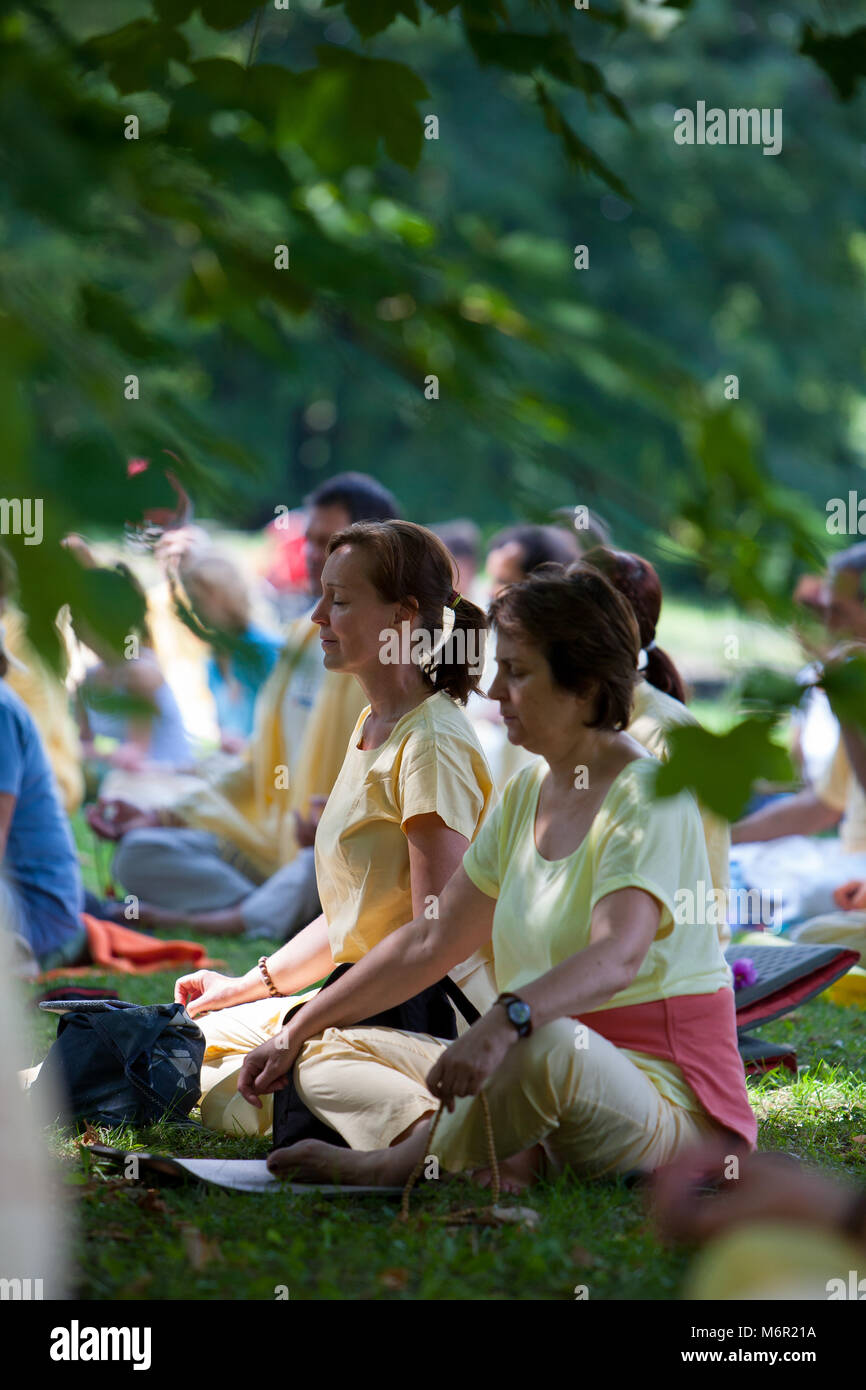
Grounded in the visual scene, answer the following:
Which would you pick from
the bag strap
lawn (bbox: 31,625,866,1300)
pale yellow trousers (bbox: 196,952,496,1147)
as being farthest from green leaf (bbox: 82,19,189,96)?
pale yellow trousers (bbox: 196,952,496,1147)

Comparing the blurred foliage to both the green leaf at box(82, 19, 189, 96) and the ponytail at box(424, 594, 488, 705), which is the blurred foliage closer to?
the green leaf at box(82, 19, 189, 96)

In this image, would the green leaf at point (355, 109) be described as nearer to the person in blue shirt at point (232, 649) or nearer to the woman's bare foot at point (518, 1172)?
the person in blue shirt at point (232, 649)

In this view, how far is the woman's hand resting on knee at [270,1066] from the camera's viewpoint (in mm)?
3600

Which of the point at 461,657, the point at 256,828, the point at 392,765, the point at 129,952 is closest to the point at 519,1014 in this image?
the point at 392,765

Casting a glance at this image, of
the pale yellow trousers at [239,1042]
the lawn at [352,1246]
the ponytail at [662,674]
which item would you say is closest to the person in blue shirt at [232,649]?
the lawn at [352,1246]

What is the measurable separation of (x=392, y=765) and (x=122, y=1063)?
1.10 meters

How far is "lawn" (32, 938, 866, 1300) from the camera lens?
2.74 m

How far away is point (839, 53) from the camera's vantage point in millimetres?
2277

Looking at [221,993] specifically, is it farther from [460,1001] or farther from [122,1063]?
[460,1001]

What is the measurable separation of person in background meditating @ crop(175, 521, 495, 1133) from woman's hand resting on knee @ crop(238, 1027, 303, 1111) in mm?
281

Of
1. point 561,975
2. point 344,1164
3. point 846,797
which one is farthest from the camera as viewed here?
point 846,797

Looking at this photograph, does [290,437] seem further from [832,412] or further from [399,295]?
[399,295]

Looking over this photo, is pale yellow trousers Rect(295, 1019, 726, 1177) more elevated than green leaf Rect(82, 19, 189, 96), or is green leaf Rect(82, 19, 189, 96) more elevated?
green leaf Rect(82, 19, 189, 96)

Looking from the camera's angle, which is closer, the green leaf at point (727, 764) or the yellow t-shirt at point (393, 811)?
the green leaf at point (727, 764)
